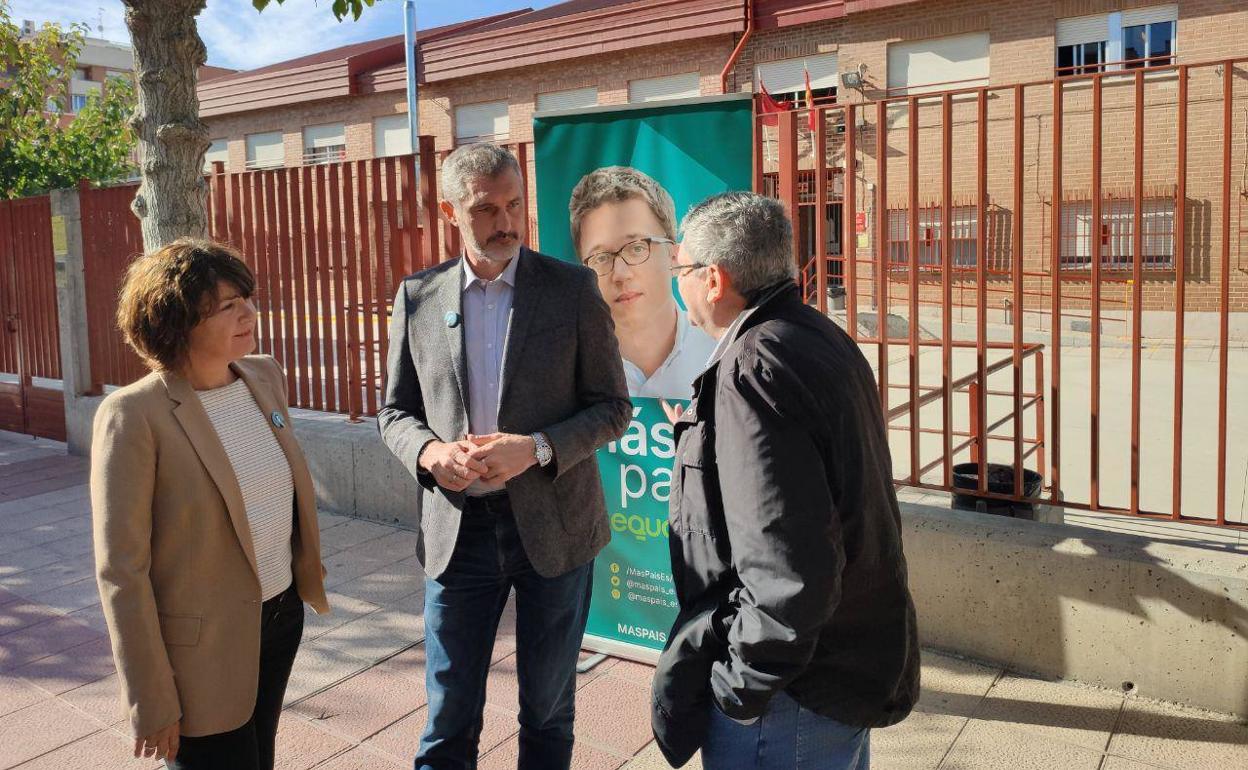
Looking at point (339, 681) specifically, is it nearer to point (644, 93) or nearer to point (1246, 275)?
point (1246, 275)

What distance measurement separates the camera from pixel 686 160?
12.6 feet

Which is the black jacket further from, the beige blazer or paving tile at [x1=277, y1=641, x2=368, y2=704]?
paving tile at [x1=277, y1=641, x2=368, y2=704]

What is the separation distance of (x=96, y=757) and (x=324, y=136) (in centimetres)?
2842

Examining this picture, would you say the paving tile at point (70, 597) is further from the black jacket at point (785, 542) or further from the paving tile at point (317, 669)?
the black jacket at point (785, 542)

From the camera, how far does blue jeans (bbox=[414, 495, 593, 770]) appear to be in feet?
8.57

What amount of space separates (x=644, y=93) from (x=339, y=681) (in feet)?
69.3

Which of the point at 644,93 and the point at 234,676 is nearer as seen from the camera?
the point at 234,676

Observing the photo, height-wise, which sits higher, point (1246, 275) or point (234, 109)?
point (234, 109)

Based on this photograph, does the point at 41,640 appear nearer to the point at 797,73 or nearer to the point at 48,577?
the point at 48,577

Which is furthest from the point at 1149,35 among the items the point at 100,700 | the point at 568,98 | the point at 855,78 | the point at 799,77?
the point at 100,700

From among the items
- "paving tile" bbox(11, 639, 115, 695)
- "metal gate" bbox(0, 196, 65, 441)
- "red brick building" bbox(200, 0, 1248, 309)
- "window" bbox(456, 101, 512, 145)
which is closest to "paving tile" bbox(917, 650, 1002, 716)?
"paving tile" bbox(11, 639, 115, 695)

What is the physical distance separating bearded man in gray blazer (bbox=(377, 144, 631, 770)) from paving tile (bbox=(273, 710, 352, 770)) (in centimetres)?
99

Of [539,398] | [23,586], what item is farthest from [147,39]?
[539,398]

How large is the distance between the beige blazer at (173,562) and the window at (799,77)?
20.9 metres
